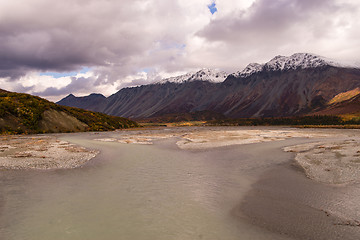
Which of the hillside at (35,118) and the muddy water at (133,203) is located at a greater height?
the hillside at (35,118)

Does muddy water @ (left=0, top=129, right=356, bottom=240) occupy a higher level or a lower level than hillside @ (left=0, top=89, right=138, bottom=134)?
lower

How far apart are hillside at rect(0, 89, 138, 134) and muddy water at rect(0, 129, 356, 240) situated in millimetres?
62961

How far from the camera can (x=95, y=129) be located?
98250 mm

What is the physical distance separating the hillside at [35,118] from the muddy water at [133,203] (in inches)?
2479

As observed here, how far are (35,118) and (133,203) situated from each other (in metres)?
79.7

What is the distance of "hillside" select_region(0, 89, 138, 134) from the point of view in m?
72.4

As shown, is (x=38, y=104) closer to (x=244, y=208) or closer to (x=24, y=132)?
(x=24, y=132)

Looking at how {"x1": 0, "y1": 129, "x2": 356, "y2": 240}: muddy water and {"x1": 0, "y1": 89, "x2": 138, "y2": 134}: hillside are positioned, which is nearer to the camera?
{"x1": 0, "y1": 129, "x2": 356, "y2": 240}: muddy water

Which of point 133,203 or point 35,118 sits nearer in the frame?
point 133,203

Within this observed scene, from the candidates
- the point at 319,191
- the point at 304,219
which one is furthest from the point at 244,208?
the point at 319,191

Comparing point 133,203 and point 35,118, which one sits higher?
point 35,118

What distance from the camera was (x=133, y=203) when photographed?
48.3 ft

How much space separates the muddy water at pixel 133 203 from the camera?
11.2m

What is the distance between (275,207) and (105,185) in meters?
13.0
